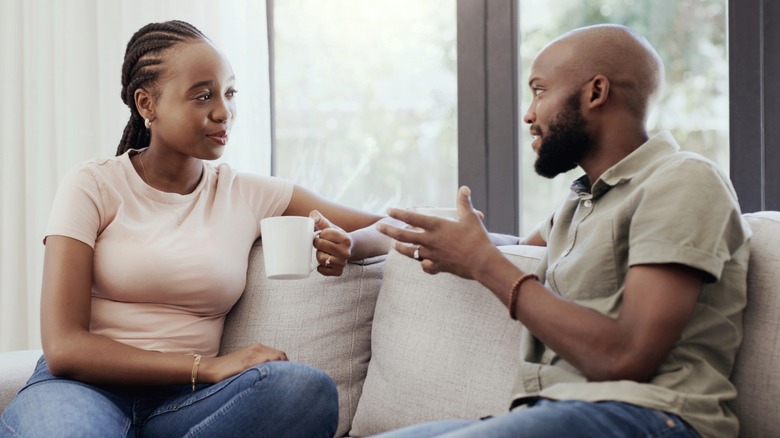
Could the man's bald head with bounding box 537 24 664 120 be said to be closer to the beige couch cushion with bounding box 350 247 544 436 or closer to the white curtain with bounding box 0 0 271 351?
the beige couch cushion with bounding box 350 247 544 436

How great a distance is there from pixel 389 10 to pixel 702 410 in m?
1.98

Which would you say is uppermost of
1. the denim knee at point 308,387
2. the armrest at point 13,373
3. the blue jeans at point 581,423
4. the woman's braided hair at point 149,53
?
the woman's braided hair at point 149,53

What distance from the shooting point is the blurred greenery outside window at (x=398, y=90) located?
2508 mm

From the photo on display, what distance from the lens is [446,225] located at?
4.81ft

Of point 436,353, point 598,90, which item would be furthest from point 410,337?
point 598,90

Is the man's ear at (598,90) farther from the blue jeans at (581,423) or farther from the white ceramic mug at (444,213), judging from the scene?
the blue jeans at (581,423)

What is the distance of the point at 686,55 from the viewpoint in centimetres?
248

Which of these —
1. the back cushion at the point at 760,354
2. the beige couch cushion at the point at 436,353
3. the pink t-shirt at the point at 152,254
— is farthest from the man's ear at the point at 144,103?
the back cushion at the point at 760,354

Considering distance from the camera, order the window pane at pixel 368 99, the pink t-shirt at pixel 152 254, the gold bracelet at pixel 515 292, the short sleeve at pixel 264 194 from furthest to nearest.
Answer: the window pane at pixel 368 99 → the short sleeve at pixel 264 194 → the pink t-shirt at pixel 152 254 → the gold bracelet at pixel 515 292

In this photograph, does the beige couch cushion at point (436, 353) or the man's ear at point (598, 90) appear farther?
the beige couch cushion at point (436, 353)

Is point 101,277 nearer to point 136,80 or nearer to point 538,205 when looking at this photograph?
point 136,80

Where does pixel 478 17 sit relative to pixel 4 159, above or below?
above

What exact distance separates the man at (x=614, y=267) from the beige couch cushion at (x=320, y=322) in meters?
0.47

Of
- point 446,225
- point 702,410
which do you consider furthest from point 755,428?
point 446,225
